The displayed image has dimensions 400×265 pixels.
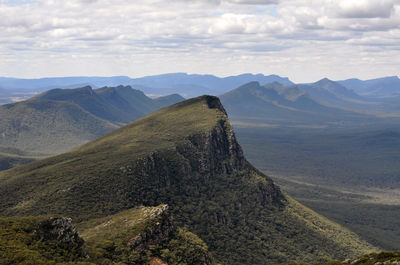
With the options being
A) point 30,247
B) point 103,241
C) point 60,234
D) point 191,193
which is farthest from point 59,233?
point 191,193

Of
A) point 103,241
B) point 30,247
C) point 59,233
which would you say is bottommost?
point 103,241

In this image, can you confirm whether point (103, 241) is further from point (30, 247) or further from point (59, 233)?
point (30, 247)

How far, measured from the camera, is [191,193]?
547 ft

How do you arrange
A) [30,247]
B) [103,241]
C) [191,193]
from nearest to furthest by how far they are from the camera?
[30,247], [103,241], [191,193]

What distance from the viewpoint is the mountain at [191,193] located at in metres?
135

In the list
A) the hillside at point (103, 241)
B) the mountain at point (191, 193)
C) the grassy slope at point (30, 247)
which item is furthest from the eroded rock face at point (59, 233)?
the mountain at point (191, 193)

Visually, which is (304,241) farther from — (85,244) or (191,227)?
(85,244)

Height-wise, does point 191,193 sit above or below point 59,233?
below

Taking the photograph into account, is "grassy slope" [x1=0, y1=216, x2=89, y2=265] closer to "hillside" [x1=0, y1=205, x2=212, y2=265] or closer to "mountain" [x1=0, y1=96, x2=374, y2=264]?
"hillside" [x1=0, y1=205, x2=212, y2=265]

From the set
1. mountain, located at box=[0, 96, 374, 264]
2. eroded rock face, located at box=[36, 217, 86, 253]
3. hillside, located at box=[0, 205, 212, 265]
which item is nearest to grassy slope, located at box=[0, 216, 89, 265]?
hillside, located at box=[0, 205, 212, 265]

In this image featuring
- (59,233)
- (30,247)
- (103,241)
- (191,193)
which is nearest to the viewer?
(30,247)

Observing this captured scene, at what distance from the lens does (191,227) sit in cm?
14612

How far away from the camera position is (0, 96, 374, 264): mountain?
134750 millimetres

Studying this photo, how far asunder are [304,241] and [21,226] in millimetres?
121369
